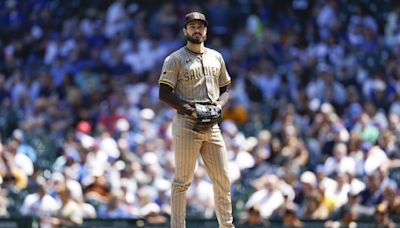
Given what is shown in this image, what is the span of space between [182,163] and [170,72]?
913mm

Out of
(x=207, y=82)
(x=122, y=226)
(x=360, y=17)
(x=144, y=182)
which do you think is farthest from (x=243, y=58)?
→ (x=207, y=82)

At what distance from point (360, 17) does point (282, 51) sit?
1720mm

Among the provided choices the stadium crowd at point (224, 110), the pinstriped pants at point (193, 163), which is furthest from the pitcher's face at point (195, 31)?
the stadium crowd at point (224, 110)

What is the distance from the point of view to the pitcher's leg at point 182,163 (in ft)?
44.0

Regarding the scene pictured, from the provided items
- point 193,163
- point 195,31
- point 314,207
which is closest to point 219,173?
point 193,163

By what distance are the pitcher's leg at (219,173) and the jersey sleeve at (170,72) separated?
719 mm

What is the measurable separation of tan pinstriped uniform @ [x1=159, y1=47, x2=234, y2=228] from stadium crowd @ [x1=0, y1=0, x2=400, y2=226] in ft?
17.4

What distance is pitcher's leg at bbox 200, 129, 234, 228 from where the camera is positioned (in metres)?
13.5

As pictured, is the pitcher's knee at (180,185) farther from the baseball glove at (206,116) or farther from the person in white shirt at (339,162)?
the person in white shirt at (339,162)

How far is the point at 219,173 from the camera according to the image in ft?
44.3

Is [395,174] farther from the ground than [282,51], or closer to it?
closer to it

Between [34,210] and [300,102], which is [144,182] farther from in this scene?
[300,102]

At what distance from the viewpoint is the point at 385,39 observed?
2562 centimetres

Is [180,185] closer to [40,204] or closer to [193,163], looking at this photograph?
[193,163]
